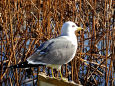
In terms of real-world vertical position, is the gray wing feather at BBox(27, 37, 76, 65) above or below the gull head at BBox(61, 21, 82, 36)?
below

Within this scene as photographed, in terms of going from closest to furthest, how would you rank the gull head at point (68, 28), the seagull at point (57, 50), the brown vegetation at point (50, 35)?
the seagull at point (57, 50), the gull head at point (68, 28), the brown vegetation at point (50, 35)

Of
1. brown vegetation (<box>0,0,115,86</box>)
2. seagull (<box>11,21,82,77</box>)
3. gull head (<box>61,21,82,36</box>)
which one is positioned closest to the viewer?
seagull (<box>11,21,82,77</box>)

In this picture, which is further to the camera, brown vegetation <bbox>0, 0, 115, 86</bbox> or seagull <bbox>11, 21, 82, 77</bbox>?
brown vegetation <bbox>0, 0, 115, 86</bbox>

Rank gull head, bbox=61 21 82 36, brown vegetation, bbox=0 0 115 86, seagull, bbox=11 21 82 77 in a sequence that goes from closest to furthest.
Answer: seagull, bbox=11 21 82 77
gull head, bbox=61 21 82 36
brown vegetation, bbox=0 0 115 86

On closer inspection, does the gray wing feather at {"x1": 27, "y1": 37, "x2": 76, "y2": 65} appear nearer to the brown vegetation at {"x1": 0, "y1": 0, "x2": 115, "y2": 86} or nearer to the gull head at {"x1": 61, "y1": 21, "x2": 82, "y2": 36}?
the gull head at {"x1": 61, "y1": 21, "x2": 82, "y2": 36}

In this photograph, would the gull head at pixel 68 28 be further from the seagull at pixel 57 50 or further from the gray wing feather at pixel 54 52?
the gray wing feather at pixel 54 52

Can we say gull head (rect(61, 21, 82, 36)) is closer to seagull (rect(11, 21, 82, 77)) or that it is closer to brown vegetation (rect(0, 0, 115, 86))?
seagull (rect(11, 21, 82, 77))

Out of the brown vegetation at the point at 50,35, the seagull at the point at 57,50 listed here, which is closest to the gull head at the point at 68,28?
the seagull at the point at 57,50

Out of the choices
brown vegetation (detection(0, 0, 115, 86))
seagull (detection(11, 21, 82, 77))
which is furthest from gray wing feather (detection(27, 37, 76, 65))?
brown vegetation (detection(0, 0, 115, 86))

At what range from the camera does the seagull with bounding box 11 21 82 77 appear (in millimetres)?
2254

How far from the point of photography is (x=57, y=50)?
2322mm

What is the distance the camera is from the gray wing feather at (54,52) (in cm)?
225

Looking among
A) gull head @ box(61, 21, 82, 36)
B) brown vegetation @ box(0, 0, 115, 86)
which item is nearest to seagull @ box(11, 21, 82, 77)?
gull head @ box(61, 21, 82, 36)

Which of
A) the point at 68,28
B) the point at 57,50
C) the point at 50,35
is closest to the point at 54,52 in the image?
the point at 57,50
